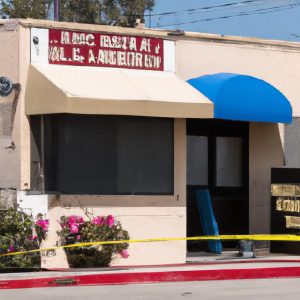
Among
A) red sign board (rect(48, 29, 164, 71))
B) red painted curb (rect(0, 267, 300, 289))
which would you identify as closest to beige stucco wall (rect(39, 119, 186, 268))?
red sign board (rect(48, 29, 164, 71))

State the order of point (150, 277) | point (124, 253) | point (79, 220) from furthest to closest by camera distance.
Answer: point (124, 253), point (79, 220), point (150, 277)

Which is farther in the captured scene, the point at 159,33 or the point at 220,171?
the point at 220,171

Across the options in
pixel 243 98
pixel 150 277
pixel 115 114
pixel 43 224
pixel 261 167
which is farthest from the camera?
pixel 261 167

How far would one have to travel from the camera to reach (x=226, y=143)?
22.8 m

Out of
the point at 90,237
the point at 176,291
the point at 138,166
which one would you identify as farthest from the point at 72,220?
the point at 176,291

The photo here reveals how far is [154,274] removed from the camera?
57.3ft

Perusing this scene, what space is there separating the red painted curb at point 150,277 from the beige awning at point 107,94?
10.6ft

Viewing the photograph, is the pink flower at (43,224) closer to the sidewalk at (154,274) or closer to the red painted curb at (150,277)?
the sidewalk at (154,274)

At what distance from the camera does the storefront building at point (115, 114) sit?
1897 cm

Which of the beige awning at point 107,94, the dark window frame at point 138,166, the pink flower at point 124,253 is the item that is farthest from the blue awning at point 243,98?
the pink flower at point 124,253

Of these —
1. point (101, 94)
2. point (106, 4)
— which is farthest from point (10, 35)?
point (106, 4)

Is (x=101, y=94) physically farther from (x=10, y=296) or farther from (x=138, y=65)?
(x=10, y=296)

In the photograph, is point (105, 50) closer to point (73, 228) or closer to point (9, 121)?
point (9, 121)

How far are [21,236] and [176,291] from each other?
4.32 meters
